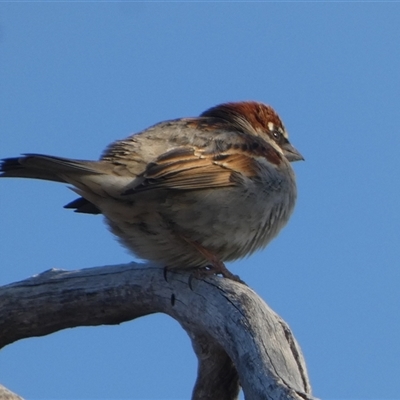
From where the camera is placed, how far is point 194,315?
4.94 meters

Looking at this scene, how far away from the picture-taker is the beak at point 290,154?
7.14 meters

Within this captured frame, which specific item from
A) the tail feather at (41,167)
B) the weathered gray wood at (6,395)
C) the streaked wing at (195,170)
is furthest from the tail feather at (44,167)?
the weathered gray wood at (6,395)

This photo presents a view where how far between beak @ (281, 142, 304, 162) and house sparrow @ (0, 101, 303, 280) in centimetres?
100

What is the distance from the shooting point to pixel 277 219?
5.93 meters

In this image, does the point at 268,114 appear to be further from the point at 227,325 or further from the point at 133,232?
the point at 227,325

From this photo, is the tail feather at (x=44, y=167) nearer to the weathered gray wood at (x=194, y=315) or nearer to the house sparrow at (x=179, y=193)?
the house sparrow at (x=179, y=193)

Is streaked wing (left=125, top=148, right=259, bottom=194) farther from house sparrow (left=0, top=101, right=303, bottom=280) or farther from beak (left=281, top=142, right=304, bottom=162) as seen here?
beak (left=281, top=142, right=304, bottom=162)

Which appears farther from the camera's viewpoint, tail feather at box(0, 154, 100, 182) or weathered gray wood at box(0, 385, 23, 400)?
tail feather at box(0, 154, 100, 182)

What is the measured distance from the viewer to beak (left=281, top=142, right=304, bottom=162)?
7.14m

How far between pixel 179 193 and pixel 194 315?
0.97 m

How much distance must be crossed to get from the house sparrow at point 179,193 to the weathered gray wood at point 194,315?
0.28m

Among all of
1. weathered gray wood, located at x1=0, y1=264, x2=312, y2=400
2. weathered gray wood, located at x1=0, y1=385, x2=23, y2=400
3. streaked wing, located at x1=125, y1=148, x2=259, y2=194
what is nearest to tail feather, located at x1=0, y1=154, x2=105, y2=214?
streaked wing, located at x1=125, y1=148, x2=259, y2=194

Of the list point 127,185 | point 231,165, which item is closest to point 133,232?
point 127,185

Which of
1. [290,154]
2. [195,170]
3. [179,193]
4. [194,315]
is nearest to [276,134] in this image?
[290,154]
